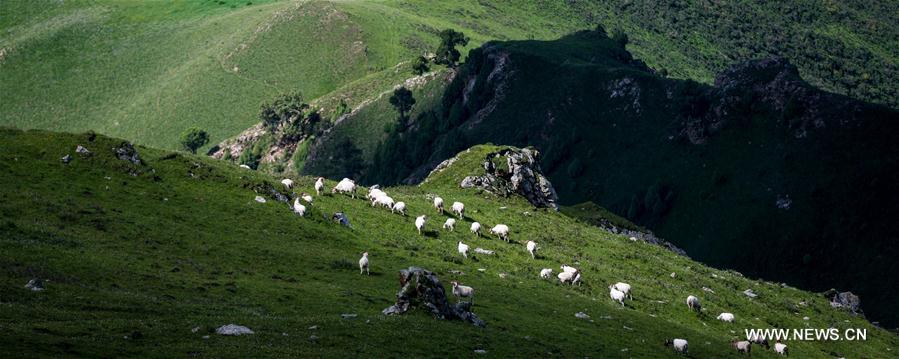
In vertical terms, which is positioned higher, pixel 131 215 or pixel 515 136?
pixel 131 215

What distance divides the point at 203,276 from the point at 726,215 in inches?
4579

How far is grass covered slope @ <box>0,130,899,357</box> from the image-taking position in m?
39.6

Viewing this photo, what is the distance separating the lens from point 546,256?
77.0 meters

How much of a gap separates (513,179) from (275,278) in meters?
52.3

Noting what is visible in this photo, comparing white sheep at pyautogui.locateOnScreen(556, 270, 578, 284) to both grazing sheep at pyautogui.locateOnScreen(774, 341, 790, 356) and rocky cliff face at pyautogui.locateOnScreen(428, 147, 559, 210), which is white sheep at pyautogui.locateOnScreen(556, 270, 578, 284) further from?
rocky cliff face at pyautogui.locateOnScreen(428, 147, 559, 210)

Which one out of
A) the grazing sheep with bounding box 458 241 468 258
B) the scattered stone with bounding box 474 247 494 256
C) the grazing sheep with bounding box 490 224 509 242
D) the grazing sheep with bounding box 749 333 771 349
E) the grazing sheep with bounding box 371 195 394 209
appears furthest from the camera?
the grazing sheep with bounding box 490 224 509 242

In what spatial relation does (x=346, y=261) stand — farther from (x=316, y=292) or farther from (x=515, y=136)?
(x=515, y=136)

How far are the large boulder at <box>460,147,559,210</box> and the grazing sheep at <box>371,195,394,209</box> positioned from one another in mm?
21251

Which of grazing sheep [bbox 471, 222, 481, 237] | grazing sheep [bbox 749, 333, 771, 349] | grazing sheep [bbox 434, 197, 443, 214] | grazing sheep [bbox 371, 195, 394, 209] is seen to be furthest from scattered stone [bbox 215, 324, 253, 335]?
grazing sheep [bbox 434, 197, 443, 214]

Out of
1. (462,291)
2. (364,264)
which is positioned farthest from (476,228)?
(462,291)

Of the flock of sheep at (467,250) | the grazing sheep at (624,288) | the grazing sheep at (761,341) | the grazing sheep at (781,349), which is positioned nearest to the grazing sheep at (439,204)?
the flock of sheep at (467,250)

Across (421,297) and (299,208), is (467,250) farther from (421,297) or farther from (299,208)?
(421,297)

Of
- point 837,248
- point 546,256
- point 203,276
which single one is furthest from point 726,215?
point 203,276

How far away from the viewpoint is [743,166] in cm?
16000
